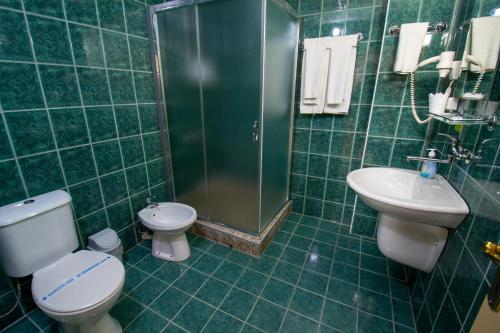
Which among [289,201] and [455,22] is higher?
[455,22]

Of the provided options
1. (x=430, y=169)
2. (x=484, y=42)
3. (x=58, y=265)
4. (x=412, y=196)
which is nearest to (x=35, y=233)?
(x=58, y=265)

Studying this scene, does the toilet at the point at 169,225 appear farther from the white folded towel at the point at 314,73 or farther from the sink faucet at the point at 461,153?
the sink faucet at the point at 461,153

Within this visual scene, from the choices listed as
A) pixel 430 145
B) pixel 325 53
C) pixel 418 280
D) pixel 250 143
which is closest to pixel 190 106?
pixel 250 143

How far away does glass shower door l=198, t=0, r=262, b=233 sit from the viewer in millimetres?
1560

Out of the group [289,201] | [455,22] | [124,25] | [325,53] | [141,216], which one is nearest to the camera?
[455,22]

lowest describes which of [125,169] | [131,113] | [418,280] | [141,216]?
[418,280]

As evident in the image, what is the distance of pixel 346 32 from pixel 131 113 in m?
1.90

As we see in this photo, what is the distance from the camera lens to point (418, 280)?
1.51 metres

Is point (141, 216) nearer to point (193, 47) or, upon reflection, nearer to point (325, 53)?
point (193, 47)

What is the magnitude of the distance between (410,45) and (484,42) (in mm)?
520

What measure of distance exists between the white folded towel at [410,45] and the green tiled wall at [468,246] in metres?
0.20

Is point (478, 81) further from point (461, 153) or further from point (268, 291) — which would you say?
point (268, 291)

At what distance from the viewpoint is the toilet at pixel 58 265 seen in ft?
3.48

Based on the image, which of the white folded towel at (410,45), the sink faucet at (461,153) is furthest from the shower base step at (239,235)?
the white folded towel at (410,45)
